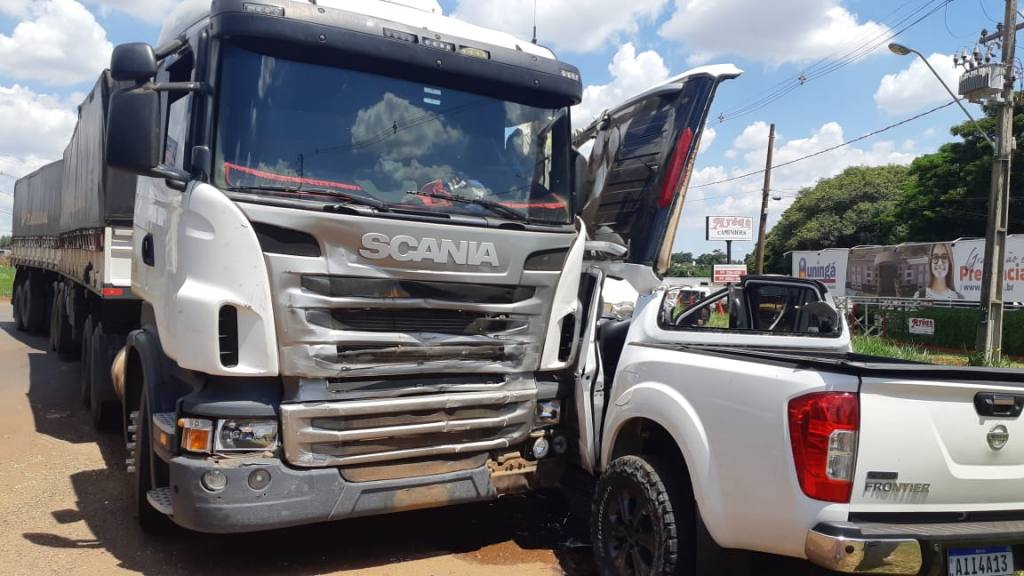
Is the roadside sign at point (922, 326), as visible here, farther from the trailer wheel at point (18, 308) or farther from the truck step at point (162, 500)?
the truck step at point (162, 500)

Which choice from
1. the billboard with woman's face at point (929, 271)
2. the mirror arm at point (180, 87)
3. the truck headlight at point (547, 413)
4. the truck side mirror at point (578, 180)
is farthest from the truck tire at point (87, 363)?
the billboard with woman's face at point (929, 271)

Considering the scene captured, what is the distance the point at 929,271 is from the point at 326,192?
28.1 metres

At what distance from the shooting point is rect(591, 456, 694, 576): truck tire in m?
3.89

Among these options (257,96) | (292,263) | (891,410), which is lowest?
(891,410)

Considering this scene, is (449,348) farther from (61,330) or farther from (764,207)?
(764,207)

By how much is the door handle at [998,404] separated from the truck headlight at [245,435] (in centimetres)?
334

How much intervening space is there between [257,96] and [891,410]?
350cm

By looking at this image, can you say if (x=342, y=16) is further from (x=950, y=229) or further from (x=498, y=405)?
(x=950, y=229)

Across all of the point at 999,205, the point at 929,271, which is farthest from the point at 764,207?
the point at 999,205

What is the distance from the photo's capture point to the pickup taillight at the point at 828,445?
320 centimetres

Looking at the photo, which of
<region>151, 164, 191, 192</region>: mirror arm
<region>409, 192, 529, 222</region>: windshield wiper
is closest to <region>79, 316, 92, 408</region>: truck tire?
<region>151, 164, 191, 192</region>: mirror arm

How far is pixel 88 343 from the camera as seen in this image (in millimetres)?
8539

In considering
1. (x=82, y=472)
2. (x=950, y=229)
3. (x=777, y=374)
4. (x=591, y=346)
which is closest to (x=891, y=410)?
(x=777, y=374)

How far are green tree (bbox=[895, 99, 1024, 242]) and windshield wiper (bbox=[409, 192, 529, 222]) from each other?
34.5 m
